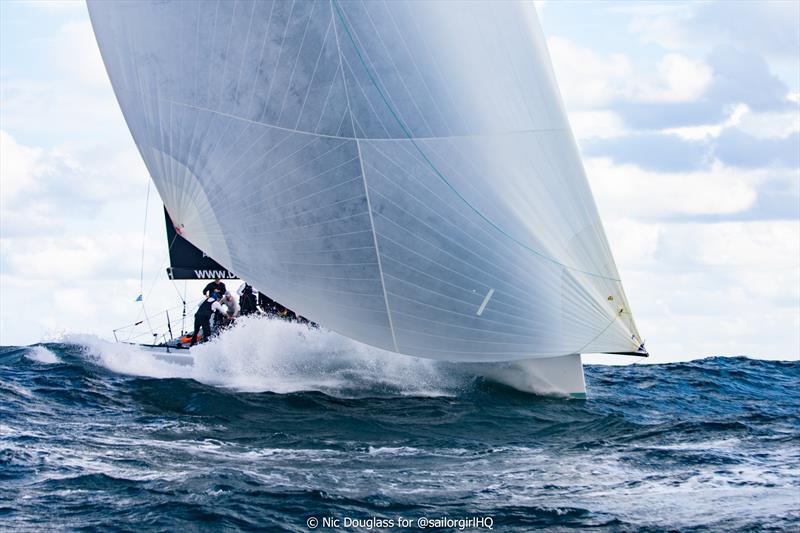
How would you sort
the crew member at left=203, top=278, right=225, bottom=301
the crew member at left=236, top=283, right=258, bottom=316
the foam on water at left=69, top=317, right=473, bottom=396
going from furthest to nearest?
the crew member at left=236, top=283, right=258, bottom=316
the crew member at left=203, top=278, right=225, bottom=301
the foam on water at left=69, top=317, right=473, bottom=396

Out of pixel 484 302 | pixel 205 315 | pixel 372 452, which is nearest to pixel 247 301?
pixel 205 315

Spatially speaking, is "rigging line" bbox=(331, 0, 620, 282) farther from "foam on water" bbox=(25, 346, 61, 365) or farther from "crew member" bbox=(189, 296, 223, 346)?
"foam on water" bbox=(25, 346, 61, 365)

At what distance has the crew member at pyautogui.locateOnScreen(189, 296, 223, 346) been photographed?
837 inches

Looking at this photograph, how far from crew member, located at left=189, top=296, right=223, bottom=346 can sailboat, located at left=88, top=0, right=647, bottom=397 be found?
501 cm

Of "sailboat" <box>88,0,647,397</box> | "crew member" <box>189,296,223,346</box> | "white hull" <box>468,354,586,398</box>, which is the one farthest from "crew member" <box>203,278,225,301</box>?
"white hull" <box>468,354,586,398</box>

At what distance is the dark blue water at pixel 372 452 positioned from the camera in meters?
10.8

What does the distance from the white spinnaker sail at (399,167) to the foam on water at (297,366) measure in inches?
117

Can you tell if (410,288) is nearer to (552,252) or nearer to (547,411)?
(552,252)

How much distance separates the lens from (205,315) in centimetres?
2133

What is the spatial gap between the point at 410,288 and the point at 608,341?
11.2ft

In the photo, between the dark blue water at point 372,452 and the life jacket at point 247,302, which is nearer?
the dark blue water at point 372,452

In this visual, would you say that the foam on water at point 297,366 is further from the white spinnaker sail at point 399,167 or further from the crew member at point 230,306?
the white spinnaker sail at point 399,167

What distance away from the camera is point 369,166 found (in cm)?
1480

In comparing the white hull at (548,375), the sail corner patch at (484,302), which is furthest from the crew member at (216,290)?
the sail corner patch at (484,302)
